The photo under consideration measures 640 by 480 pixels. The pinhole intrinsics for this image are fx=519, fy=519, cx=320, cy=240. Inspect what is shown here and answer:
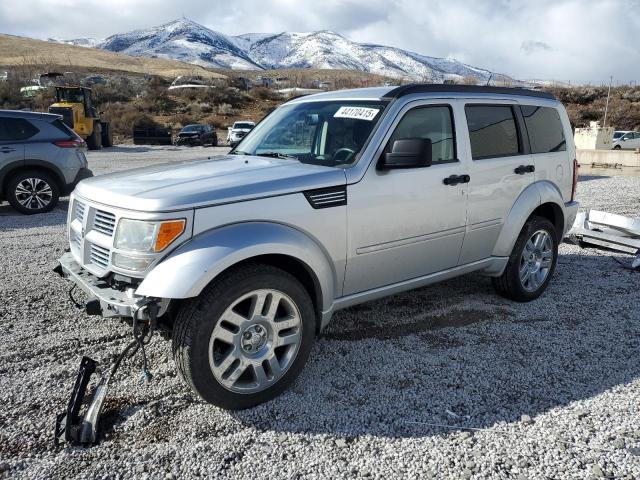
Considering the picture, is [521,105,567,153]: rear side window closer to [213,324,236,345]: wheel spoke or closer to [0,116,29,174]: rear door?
[213,324,236,345]: wheel spoke

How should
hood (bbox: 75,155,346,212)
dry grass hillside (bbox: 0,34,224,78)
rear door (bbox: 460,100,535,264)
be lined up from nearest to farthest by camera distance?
1. hood (bbox: 75,155,346,212)
2. rear door (bbox: 460,100,535,264)
3. dry grass hillside (bbox: 0,34,224,78)

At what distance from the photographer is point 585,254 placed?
6.96 metres

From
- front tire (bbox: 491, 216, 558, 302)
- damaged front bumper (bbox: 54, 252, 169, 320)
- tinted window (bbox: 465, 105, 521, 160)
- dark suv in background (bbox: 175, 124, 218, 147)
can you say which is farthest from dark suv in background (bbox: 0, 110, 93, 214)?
dark suv in background (bbox: 175, 124, 218, 147)

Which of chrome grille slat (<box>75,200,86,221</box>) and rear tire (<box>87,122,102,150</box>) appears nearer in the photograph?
chrome grille slat (<box>75,200,86,221</box>)

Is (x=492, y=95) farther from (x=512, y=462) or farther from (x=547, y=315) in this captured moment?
(x=512, y=462)

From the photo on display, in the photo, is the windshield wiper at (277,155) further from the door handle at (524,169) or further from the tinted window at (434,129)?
the door handle at (524,169)

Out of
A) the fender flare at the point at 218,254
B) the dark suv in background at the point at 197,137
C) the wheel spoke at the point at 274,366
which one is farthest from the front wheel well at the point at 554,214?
the dark suv in background at the point at 197,137

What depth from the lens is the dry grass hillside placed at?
8106 centimetres

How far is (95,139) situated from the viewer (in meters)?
26.7

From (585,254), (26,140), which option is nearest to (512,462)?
(585,254)

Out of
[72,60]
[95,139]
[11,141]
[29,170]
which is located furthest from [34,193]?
[72,60]

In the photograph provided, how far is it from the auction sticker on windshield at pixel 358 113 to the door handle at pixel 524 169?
5.16 ft

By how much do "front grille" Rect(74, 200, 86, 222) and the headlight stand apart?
2.34ft

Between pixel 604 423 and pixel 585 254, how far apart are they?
4380mm
